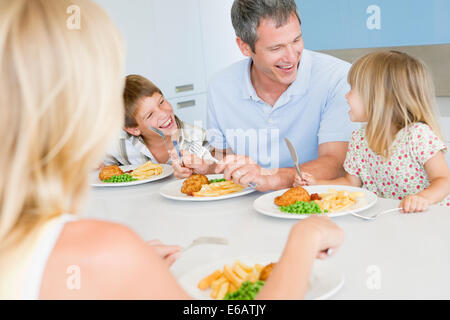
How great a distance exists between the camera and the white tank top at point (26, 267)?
734 millimetres

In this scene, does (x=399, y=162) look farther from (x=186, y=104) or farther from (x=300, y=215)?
(x=186, y=104)

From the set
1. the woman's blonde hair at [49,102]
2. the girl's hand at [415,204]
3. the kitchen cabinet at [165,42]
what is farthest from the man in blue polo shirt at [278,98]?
the kitchen cabinet at [165,42]

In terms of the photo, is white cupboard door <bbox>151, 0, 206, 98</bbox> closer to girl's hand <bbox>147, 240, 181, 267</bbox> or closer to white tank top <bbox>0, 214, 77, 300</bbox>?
girl's hand <bbox>147, 240, 181, 267</bbox>

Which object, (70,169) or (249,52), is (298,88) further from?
(70,169)

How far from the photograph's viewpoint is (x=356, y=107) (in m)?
2.10

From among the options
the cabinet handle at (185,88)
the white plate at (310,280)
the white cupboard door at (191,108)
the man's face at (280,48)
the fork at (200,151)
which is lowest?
the white cupboard door at (191,108)

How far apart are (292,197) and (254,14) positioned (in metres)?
1.03

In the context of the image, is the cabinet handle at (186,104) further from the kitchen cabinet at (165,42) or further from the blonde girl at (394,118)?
the blonde girl at (394,118)

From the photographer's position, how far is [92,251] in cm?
72

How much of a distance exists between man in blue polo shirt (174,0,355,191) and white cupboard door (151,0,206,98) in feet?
5.59

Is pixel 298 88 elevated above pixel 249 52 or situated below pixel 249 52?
below

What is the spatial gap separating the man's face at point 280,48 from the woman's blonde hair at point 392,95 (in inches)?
12.9
